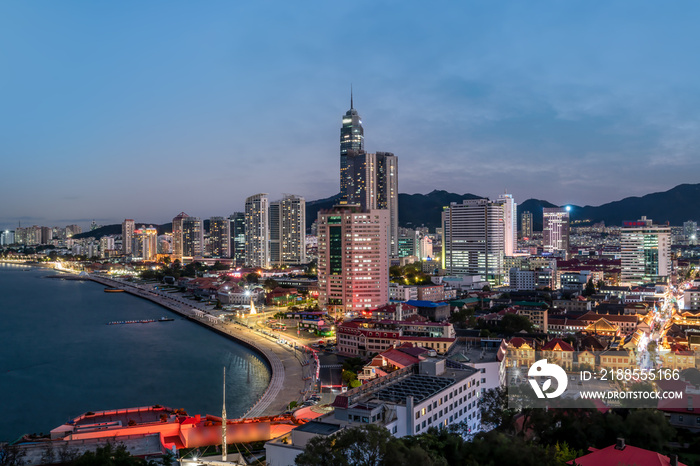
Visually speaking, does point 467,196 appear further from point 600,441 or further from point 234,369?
point 600,441

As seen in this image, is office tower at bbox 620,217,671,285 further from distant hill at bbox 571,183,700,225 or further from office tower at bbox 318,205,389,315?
distant hill at bbox 571,183,700,225

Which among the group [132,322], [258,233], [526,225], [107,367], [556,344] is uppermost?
[526,225]

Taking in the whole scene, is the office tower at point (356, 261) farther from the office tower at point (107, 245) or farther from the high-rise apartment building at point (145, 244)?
the office tower at point (107, 245)

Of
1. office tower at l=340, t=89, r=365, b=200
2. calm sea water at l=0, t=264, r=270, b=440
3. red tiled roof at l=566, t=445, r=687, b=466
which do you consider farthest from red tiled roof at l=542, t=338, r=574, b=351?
office tower at l=340, t=89, r=365, b=200

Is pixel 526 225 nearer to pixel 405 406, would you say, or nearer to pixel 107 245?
pixel 107 245

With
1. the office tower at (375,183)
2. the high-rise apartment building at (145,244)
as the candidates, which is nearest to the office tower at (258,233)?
the office tower at (375,183)

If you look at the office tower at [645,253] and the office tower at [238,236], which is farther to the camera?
the office tower at [238,236]

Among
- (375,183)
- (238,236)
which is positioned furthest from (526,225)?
(238,236)
